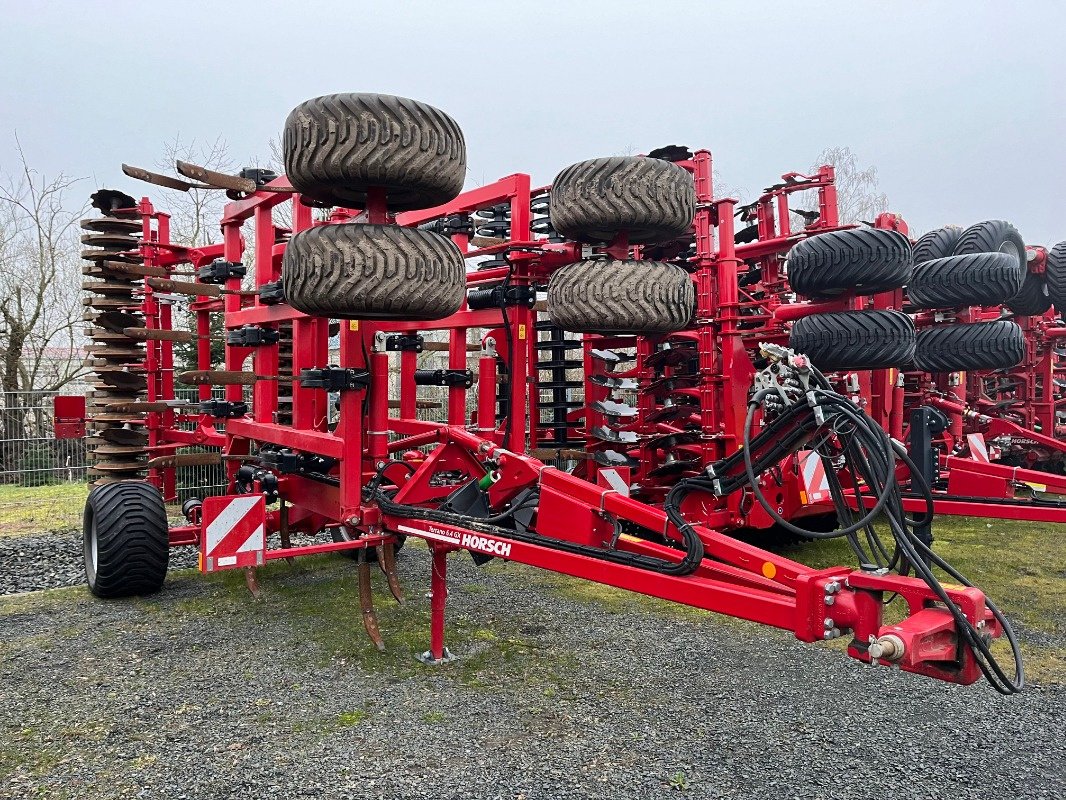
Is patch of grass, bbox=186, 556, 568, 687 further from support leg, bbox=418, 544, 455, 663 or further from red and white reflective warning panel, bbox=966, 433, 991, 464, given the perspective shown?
red and white reflective warning panel, bbox=966, 433, 991, 464

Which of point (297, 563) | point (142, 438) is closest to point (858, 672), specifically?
point (297, 563)

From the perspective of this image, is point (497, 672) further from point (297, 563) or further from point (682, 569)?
point (297, 563)

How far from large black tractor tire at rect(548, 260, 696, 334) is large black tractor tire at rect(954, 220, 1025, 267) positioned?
470 centimetres

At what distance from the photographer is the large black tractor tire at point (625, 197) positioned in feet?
12.6

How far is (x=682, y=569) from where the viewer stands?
2805 mm

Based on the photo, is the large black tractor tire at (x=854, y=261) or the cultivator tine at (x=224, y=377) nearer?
the large black tractor tire at (x=854, y=261)

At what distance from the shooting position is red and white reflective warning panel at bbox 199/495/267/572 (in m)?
3.95

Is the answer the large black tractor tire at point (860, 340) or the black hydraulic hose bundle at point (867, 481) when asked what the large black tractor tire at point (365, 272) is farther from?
the large black tractor tire at point (860, 340)

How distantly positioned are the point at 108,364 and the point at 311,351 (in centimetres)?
259

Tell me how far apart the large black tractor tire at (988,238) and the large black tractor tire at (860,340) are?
117 inches

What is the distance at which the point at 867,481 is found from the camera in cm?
266

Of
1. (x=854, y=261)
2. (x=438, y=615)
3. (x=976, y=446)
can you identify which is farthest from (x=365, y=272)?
(x=976, y=446)

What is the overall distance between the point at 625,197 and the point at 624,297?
1.56 ft

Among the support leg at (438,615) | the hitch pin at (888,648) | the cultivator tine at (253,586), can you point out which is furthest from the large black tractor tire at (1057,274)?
the cultivator tine at (253,586)
